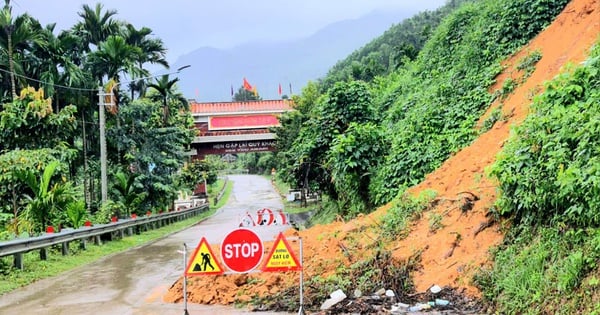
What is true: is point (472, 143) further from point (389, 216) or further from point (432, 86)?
point (432, 86)

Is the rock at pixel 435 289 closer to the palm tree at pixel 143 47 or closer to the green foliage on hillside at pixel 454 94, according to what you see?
the green foliage on hillside at pixel 454 94

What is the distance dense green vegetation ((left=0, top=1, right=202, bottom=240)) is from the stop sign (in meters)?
9.47

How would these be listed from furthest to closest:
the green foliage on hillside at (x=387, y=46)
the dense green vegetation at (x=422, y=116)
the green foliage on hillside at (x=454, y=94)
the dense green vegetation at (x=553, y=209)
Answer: the green foliage on hillside at (x=387, y=46) → the dense green vegetation at (x=422, y=116) → the green foliage on hillside at (x=454, y=94) → the dense green vegetation at (x=553, y=209)

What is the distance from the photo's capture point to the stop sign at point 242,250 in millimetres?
7023

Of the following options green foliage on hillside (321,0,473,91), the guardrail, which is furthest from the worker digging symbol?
green foliage on hillside (321,0,473,91)

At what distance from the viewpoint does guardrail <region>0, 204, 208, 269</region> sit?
41.0ft

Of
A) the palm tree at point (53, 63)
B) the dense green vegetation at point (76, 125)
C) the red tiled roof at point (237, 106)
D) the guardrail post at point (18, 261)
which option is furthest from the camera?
the red tiled roof at point (237, 106)

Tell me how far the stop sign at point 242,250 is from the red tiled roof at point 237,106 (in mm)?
44158

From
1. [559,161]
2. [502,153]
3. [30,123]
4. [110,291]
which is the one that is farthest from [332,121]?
[559,161]

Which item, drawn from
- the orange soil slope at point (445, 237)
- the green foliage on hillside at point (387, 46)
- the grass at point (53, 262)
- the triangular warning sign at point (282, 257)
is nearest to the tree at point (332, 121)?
the orange soil slope at point (445, 237)

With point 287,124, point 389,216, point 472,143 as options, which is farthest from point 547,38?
point 287,124

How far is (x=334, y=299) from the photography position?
7.80 m

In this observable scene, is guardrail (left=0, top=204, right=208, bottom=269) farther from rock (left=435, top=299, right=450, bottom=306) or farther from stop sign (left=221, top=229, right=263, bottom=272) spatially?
rock (left=435, top=299, right=450, bottom=306)

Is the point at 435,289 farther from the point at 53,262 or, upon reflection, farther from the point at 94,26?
the point at 94,26
